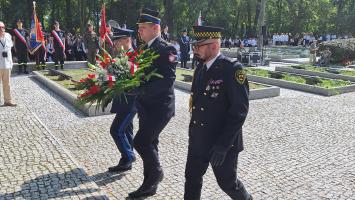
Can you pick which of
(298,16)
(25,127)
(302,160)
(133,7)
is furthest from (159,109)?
(298,16)

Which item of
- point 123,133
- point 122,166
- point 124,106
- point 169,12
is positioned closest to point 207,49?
point 124,106

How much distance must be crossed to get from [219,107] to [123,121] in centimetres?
218

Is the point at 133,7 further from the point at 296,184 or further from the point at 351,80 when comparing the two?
the point at 296,184

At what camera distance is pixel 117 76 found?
4844 millimetres

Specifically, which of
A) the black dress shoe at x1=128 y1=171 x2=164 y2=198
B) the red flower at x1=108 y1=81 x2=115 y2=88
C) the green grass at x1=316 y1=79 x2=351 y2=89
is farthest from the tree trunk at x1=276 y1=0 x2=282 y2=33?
the black dress shoe at x1=128 y1=171 x2=164 y2=198

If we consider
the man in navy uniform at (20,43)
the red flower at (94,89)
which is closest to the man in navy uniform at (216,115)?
the red flower at (94,89)

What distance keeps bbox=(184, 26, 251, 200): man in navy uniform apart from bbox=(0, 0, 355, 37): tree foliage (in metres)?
34.7

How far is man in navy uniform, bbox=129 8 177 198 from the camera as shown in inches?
184

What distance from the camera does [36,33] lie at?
16828 mm

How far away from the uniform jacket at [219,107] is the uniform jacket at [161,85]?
87cm

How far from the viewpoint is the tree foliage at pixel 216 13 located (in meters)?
41.8

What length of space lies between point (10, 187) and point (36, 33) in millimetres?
13341

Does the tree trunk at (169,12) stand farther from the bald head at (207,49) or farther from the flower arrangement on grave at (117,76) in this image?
the bald head at (207,49)

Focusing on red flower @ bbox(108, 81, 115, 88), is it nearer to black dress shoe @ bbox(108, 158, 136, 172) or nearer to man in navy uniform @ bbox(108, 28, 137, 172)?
man in navy uniform @ bbox(108, 28, 137, 172)
